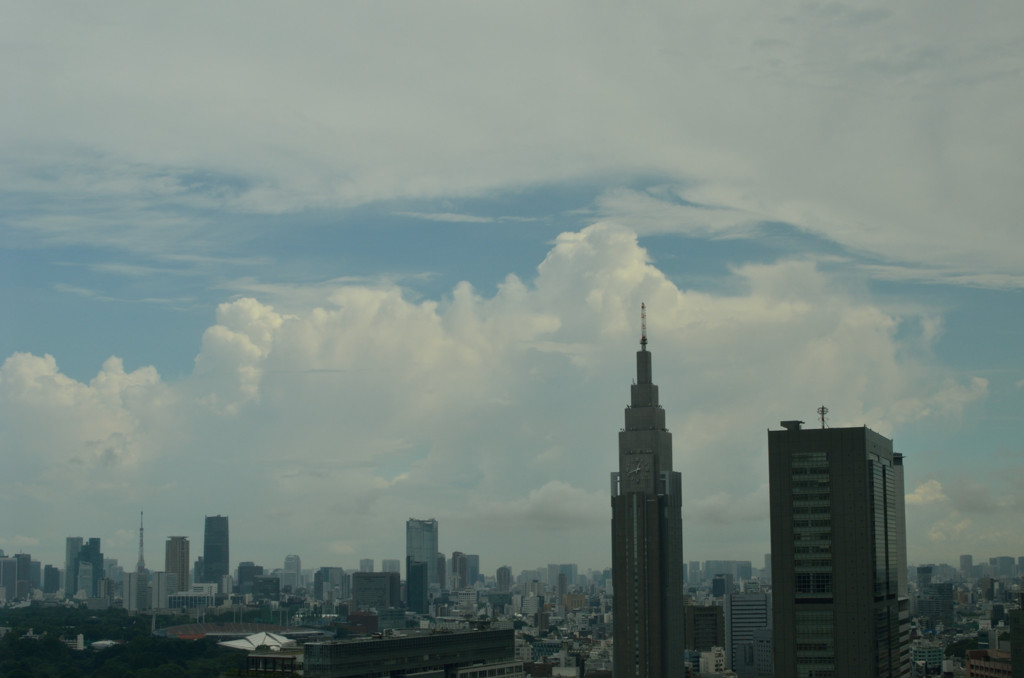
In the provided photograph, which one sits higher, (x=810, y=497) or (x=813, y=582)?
(x=810, y=497)

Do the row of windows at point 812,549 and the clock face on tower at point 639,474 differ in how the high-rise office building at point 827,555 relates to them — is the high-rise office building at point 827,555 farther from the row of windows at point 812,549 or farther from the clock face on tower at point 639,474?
the clock face on tower at point 639,474

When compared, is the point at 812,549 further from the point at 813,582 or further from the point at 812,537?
the point at 813,582

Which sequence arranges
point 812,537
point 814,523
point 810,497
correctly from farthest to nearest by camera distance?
point 810,497 < point 814,523 < point 812,537

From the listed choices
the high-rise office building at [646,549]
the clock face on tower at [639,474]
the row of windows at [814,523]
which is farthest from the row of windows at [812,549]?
the clock face on tower at [639,474]

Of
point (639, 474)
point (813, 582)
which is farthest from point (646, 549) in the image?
point (813, 582)

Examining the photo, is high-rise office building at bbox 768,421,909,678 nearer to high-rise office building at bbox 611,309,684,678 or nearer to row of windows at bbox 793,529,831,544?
row of windows at bbox 793,529,831,544

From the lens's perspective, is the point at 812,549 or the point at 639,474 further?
the point at 639,474
